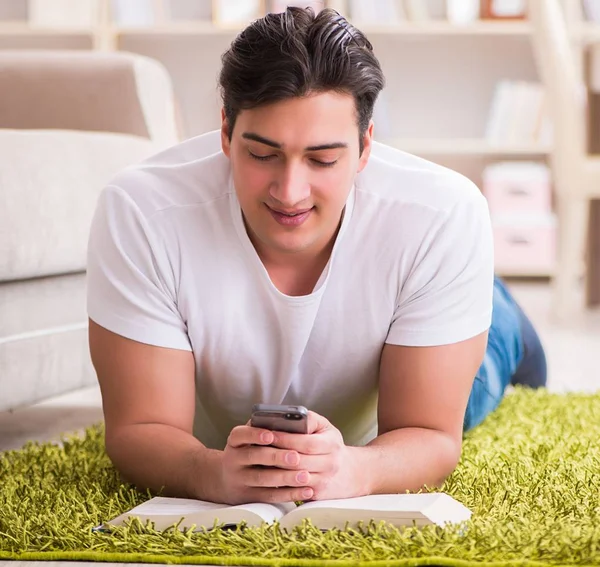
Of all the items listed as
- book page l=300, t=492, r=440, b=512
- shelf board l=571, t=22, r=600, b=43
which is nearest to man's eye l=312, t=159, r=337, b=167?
book page l=300, t=492, r=440, b=512

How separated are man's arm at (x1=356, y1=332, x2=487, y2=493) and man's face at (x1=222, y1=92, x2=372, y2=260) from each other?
0.19 m

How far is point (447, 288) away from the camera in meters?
1.28

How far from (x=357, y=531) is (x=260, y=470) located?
117 mm

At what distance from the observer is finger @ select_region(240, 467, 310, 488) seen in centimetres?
109

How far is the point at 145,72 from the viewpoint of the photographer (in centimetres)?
Result: 245

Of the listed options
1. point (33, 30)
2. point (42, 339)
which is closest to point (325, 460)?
point (42, 339)

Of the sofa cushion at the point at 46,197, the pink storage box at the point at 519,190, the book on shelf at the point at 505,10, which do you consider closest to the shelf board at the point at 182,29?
the book on shelf at the point at 505,10

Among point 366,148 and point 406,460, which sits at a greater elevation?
point 366,148

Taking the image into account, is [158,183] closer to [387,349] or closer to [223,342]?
[223,342]

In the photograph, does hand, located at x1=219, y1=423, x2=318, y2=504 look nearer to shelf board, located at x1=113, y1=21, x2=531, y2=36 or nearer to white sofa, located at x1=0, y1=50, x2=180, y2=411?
white sofa, located at x1=0, y1=50, x2=180, y2=411

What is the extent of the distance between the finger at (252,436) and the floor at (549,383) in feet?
0.68

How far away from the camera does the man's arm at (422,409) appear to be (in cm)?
122

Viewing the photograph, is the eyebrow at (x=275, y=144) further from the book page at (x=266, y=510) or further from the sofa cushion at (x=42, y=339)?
the sofa cushion at (x=42, y=339)

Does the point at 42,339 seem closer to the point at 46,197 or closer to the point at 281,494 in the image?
the point at 46,197
